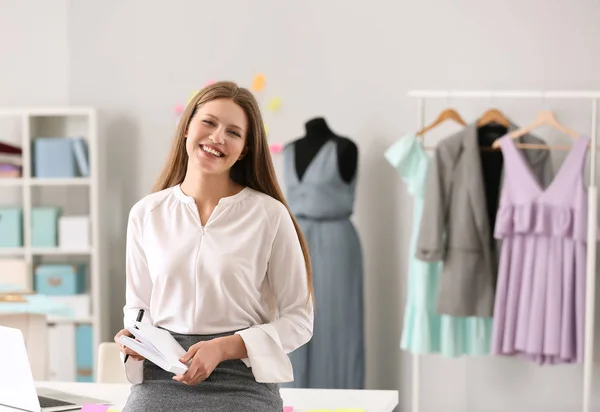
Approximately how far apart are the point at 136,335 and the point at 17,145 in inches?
125

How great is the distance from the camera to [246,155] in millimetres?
2027

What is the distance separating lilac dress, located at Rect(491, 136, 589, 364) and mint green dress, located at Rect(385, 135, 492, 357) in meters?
0.15

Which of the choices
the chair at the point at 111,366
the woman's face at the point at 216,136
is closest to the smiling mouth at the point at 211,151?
the woman's face at the point at 216,136

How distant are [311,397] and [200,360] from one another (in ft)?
2.09

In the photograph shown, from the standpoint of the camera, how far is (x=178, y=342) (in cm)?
189

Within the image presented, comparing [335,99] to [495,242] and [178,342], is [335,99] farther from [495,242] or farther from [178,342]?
[178,342]

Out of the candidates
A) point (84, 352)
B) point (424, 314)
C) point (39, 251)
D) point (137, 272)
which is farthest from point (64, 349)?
point (137, 272)

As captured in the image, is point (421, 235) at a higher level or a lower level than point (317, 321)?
higher

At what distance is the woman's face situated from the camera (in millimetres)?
1925

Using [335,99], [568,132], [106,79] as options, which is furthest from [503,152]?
[106,79]

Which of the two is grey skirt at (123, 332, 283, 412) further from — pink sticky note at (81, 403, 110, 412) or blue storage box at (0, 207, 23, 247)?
blue storage box at (0, 207, 23, 247)

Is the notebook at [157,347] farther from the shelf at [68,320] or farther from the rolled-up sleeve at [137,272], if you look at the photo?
the shelf at [68,320]

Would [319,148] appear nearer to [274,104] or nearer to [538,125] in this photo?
[274,104]

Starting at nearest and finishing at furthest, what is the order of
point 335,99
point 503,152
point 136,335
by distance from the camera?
1. point 136,335
2. point 503,152
3. point 335,99
